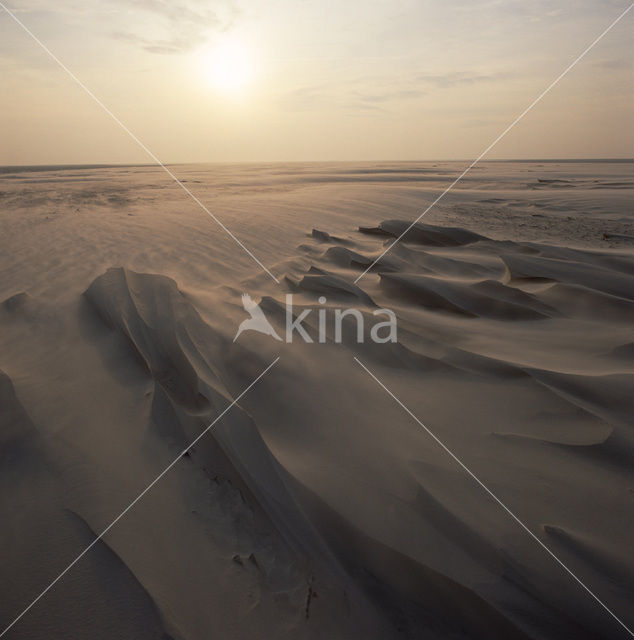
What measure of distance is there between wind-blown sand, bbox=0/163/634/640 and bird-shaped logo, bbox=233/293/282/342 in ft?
0.25

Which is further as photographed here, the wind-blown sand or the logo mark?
the logo mark

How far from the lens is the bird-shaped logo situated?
2.83 metres

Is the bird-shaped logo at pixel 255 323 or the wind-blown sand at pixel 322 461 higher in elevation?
the wind-blown sand at pixel 322 461

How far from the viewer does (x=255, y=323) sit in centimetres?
296

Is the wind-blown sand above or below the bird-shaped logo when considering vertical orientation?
above

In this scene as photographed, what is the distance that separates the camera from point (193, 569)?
1354 millimetres

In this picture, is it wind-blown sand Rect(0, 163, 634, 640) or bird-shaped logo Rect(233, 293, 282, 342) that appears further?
bird-shaped logo Rect(233, 293, 282, 342)

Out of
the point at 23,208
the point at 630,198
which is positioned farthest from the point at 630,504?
the point at 23,208

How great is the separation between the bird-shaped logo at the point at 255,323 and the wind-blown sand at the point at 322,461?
0.25 feet

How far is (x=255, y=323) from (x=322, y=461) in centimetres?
144

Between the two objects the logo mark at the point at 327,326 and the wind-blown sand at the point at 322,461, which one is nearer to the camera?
the wind-blown sand at the point at 322,461

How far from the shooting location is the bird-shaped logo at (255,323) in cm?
283

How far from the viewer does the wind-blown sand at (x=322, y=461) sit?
124 centimetres

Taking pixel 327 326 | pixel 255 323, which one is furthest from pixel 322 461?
pixel 255 323
